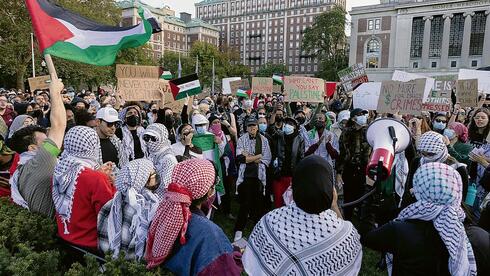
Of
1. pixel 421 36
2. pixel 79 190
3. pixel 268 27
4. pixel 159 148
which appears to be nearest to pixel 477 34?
pixel 421 36

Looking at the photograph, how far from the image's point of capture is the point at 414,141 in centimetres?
603

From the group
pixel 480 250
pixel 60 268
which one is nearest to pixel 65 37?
pixel 60 268

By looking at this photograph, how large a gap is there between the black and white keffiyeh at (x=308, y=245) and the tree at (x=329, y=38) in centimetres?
6787

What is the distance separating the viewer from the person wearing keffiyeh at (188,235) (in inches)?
82.8

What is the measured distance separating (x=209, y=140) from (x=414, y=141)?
326cm

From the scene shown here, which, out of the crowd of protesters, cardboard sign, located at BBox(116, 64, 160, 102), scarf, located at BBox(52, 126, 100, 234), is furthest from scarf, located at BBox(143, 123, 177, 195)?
cardboard sign, located at BBox(116, 64, 160, 102)

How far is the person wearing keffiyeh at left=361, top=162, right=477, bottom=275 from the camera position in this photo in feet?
7.04

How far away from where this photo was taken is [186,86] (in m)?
7.36

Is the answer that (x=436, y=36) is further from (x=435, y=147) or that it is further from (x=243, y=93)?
(x=435, y=147)

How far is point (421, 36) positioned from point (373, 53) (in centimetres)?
792

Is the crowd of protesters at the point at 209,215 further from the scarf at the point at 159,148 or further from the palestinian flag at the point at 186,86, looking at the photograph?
the palestinian flag at the point at 186,86

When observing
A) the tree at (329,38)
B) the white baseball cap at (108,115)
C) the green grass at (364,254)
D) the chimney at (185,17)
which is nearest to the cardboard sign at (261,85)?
the green grass at (364,254)

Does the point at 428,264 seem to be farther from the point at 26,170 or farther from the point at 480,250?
the point at 26,170

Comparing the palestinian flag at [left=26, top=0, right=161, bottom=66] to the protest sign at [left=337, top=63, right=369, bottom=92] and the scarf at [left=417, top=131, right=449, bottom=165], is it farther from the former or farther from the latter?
the protest sign at [left=337, top=63, right=369, bottom=92]
